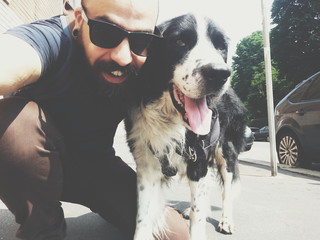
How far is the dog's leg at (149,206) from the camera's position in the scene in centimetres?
202

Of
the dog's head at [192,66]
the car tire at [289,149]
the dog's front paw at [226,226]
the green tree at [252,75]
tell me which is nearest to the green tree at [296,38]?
the green tree at [252,75]

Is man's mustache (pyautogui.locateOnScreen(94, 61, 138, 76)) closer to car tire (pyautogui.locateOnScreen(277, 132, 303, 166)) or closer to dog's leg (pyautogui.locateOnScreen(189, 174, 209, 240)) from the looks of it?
dog's leg (pyautogui.locateOnScreen(189, 174, 209, 240))

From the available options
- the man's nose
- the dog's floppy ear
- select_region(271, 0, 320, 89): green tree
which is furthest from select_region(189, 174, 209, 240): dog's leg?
select_region(271, 0, 320, 89): green tree

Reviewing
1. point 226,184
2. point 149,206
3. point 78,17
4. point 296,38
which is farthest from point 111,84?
point 296,38

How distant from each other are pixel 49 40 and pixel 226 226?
5.94 feet

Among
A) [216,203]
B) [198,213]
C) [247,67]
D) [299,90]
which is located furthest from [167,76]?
[247,67]

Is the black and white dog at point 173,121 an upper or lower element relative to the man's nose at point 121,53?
lower

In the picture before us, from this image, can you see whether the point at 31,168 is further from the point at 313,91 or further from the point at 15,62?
the point at 313,91

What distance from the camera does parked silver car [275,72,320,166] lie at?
522 centimetres

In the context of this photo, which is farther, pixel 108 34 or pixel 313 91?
pixel 313 91

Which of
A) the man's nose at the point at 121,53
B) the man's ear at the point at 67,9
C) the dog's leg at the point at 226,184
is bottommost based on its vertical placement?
the dog's leg at the point at 226,184

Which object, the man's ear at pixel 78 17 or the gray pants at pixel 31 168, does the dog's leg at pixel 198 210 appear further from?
the man's ear at pixel 78 17

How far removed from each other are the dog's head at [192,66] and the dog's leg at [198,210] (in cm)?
48

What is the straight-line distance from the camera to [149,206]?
2.08 metres
